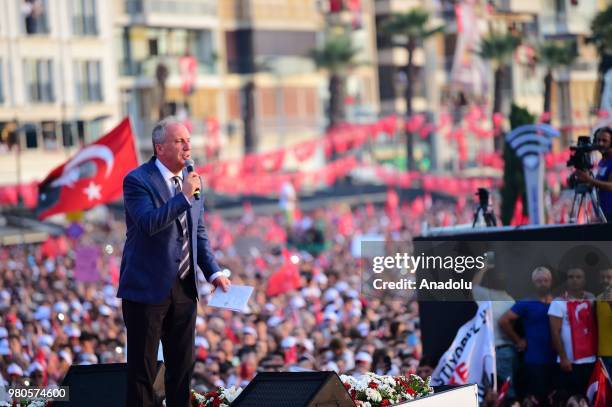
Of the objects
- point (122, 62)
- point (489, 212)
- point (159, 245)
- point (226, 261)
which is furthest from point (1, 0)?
point (159, 245)

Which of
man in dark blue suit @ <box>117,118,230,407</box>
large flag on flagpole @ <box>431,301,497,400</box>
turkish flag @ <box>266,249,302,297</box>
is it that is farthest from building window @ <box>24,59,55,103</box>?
man in dark blue suit @ <box>117,118,230,407</box>

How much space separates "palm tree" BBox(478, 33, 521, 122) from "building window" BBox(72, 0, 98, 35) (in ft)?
55.0

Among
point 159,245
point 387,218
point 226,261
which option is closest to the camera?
point 159,245

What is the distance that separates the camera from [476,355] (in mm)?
11461

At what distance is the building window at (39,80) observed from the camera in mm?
59594

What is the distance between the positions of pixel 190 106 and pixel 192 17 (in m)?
4.04

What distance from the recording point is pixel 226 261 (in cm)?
3241

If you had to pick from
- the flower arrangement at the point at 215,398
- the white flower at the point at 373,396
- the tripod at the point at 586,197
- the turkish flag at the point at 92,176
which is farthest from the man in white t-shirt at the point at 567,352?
the turkish flag at the point at 92,176

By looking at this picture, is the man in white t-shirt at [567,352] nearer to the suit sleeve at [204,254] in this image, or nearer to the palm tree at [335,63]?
the suit sleeve at [204,254]

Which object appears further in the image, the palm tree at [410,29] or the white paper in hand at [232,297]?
the palm tree at [410,29]

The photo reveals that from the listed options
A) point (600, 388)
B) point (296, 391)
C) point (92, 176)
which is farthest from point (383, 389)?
point (92, 176)

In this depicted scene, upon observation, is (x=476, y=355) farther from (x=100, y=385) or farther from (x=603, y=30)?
(x=603, y=30)

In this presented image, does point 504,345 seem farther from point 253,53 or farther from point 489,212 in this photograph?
point 253,53

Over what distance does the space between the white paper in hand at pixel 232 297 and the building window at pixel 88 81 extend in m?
54.3
